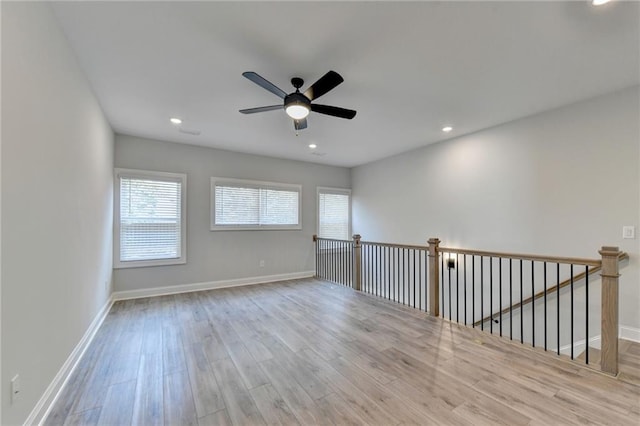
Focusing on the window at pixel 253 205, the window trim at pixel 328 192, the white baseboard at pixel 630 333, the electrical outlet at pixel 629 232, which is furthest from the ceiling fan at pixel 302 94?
the white baseboard at pixel 630 333

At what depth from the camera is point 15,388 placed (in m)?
1.44

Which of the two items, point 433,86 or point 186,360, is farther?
point 433,86

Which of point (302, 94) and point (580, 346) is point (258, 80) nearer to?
point (302, 94)

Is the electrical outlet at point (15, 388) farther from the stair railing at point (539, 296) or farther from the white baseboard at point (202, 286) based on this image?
the stair railing at point (539, 296)

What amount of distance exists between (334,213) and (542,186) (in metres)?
4.14

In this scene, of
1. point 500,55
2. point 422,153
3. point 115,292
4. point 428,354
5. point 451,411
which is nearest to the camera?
point 451,411

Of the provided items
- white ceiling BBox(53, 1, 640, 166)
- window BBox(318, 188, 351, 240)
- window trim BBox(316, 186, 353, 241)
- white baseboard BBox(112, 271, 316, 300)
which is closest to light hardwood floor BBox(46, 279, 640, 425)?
white baseboard BBox(112, 271, 316, 300)

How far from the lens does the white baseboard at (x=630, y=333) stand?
280cm

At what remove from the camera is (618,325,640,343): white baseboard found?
2.80 metres

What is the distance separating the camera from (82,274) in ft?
8.57

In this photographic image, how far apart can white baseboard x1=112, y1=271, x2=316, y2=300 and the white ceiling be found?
9.01ft

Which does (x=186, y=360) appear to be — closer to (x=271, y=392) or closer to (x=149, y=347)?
(x=149, y=347)

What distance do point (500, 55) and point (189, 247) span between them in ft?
16.9

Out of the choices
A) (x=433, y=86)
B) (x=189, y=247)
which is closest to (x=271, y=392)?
(x=433, y=86)
